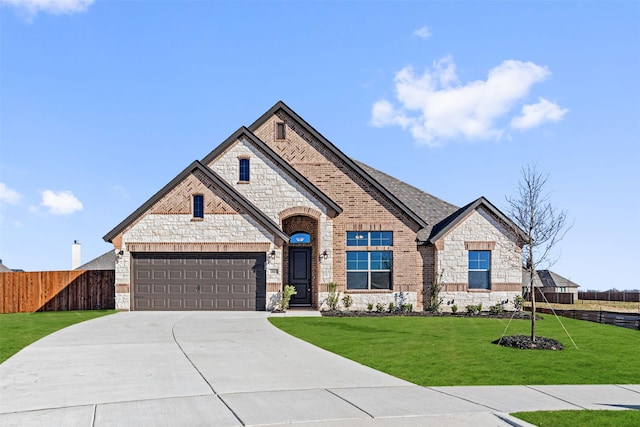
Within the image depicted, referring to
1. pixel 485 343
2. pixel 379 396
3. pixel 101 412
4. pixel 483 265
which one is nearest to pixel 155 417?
pixel 101 412

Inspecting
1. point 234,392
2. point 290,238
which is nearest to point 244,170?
point 290,238

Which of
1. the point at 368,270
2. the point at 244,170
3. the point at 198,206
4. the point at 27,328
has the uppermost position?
the point at 244,170

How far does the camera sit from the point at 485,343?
1591 cm

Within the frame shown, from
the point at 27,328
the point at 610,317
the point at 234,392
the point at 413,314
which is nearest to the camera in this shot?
the point at 234,392

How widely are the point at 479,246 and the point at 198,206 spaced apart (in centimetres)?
1289

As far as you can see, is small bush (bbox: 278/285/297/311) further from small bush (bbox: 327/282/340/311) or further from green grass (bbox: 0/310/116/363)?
green grass (bbox: 0/310/116/363)

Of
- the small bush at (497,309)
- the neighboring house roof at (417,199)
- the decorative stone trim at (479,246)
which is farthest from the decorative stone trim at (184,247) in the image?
the small bush at (497,309)

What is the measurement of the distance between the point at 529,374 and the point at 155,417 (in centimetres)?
735

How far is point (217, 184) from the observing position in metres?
24.3

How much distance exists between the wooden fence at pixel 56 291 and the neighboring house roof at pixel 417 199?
14.2 m

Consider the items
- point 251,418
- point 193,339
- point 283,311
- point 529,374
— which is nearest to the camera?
point 251,418

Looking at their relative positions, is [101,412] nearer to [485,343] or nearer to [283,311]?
[485,343]

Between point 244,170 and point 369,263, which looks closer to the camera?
point 244,170

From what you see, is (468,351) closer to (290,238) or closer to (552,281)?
(290,238)
